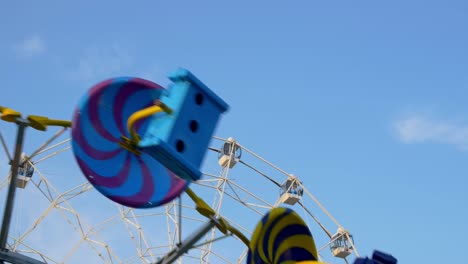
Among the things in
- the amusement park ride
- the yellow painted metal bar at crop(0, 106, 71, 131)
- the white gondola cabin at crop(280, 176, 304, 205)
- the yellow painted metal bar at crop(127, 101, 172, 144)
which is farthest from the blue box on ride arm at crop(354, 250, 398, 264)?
the white gondola cabin at crop(280, 176, 304, 205)

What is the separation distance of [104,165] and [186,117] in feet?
4.98

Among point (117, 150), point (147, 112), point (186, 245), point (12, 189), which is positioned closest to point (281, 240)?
point (186, 245)

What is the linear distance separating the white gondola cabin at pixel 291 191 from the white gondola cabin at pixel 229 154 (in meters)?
1.64

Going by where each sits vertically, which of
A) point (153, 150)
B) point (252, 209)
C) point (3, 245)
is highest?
point (252, 209)

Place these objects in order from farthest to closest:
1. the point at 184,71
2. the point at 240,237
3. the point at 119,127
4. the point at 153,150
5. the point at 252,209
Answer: the point at 252,209, the point at 240,237, the point at 119,127, the point at 184,71, the point at 153,150

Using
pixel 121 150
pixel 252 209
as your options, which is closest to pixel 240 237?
pixel 121 150

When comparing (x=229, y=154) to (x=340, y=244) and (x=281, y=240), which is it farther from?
(x=281, y=240)

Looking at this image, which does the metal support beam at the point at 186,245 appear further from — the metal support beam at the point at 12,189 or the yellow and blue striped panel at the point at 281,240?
the metal support beam at the point at 12,189

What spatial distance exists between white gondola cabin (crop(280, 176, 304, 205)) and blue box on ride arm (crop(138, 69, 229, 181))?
12.1 metres

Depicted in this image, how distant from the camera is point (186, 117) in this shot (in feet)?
30.7

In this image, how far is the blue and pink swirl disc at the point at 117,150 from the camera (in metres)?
9.82

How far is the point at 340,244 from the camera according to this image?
2203 centimetres

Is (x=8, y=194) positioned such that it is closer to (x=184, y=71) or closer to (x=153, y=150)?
(x=153, y=150)

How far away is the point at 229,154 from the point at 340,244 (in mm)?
4216
